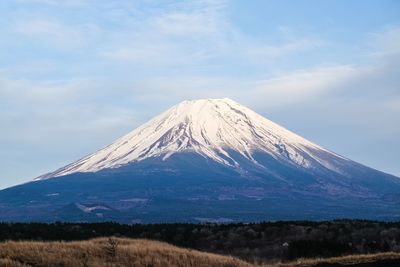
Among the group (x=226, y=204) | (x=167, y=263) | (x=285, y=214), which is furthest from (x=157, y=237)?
(x=226, y=204)

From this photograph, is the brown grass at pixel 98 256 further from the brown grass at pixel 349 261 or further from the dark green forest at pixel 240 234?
the dark green forest at pixel 240 234

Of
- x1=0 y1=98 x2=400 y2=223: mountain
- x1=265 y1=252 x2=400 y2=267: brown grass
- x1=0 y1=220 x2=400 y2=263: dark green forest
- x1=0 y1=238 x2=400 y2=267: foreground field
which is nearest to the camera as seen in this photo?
x1=0 y1=238 x2=400 y2=267: foreground field

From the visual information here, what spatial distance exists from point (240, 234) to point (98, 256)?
58.1ft

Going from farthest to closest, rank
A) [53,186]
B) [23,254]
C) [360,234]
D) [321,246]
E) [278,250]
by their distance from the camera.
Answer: [53,186], [360,234], [278,250], [321,246], [23,254]

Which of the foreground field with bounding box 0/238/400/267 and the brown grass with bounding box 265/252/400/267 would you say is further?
the brown grass with bounding box 265/252/400/267

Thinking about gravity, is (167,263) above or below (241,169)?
below

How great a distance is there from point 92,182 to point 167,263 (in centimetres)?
16421

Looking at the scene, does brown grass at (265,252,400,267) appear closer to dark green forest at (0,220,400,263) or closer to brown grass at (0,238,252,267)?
brown grass at (0,238,252,267)

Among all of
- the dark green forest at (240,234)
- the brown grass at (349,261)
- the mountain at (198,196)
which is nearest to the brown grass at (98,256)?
the brown grass at (349,261)

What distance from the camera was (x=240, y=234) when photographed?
4094 cm

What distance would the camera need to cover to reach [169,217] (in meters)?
128

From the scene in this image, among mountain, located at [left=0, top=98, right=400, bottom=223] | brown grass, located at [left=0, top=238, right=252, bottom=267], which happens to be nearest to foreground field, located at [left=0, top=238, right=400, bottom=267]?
brown grass, located at [left=0, top=238, right=252, bottom=267]

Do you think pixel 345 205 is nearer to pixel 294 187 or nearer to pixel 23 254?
pixel 294 187

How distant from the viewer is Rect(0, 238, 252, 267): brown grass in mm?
22953
